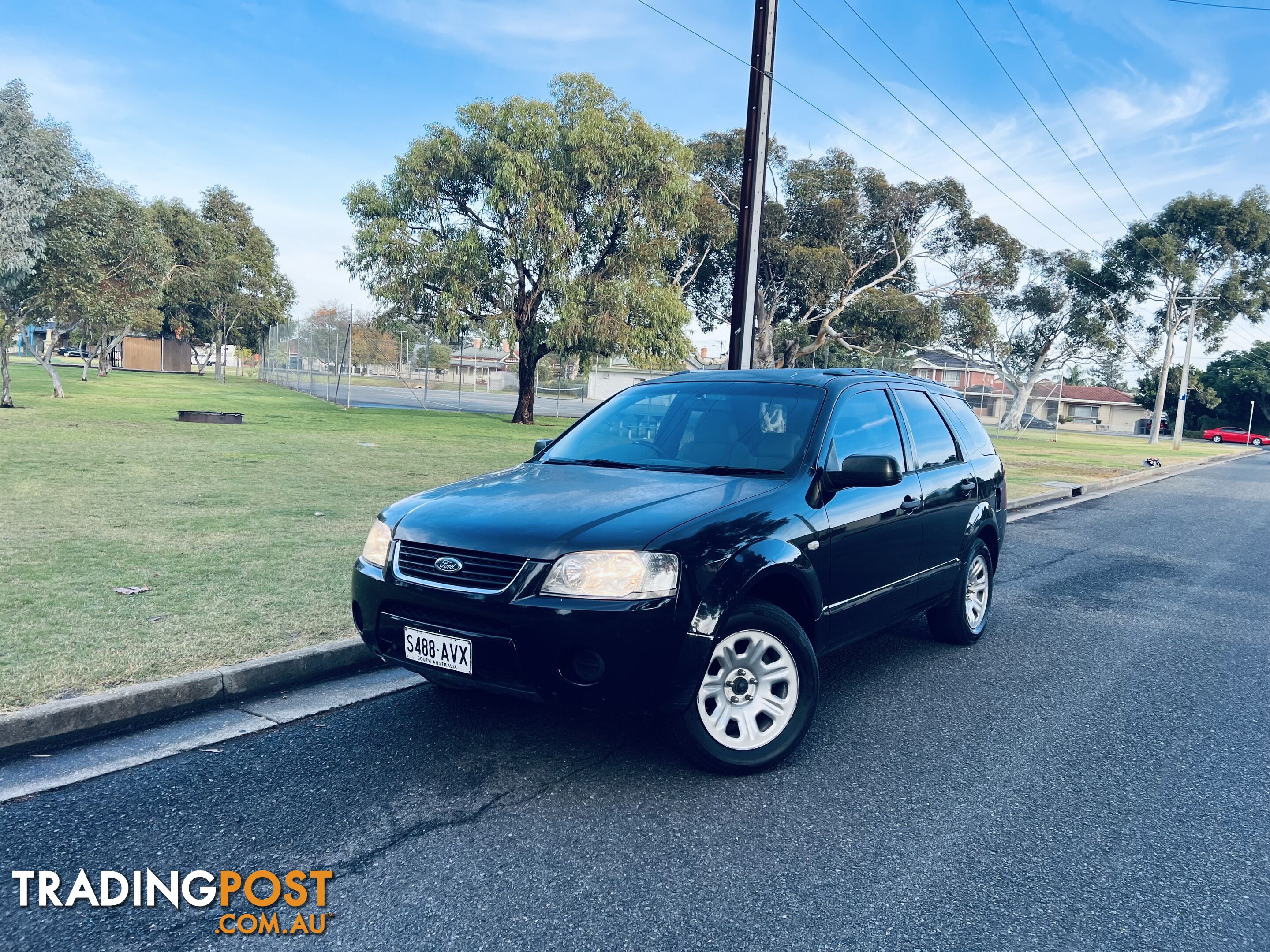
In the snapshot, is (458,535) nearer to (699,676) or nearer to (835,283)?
(699,676)

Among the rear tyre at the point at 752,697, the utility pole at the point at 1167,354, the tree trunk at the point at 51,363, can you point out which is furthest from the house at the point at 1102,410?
the rear tyre at the point at 752,697

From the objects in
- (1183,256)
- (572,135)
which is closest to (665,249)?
(572,135)

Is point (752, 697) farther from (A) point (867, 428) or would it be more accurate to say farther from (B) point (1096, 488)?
(B) point (1096, 488)

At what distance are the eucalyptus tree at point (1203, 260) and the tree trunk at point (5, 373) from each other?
46.0 meters

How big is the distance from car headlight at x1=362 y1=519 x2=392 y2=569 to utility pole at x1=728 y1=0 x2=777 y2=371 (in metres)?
7.40

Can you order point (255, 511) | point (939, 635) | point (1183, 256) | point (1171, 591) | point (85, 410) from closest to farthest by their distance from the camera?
point (939, 635) < point (1171, 591) < point (255, 511) < point (85, 410) < point (1183, 256)

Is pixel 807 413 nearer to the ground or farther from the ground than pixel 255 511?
farther from the ground

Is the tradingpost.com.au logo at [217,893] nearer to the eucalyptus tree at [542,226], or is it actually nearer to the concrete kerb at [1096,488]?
the concrete kerb at [1096,488]

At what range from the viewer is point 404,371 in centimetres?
3341

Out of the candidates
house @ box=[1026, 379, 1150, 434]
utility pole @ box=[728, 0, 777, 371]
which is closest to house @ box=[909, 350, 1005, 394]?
house @ box=[1026, 379, 1150, 434]

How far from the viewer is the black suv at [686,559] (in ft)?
11.2

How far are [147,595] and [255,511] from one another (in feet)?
10.6

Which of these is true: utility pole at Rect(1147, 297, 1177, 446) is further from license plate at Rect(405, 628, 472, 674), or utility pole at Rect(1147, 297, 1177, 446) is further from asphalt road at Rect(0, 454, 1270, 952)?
license plate at Rect(405, 628, 472, 674)

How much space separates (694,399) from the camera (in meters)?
4.99
